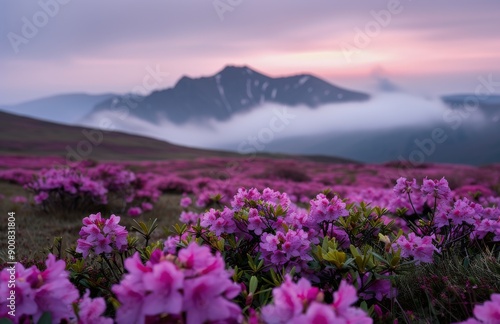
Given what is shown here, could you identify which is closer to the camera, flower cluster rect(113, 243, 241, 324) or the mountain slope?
flower cluster rect(113, 243, 241, 324)

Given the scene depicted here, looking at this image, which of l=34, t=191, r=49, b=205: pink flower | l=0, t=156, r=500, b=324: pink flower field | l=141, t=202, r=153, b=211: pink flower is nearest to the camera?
l=0, t=156, r=500, b=324: pink flower field

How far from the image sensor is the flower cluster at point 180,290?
121cm

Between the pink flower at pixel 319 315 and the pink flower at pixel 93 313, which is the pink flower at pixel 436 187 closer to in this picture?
the pink flower at pixel 319 315

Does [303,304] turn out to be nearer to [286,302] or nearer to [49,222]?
[286,302]

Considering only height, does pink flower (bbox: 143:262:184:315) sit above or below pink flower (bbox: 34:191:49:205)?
above

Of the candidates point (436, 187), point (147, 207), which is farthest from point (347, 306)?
point (147, 207)

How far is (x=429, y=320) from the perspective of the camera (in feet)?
6.67

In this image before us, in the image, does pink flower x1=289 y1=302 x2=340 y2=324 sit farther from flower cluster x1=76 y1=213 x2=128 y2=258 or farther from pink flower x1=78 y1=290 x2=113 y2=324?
flower cluster x1=76 y1=213 x2=128 y2=258

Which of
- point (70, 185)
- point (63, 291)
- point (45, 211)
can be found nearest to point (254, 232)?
point (63, 291)

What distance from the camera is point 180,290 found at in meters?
1.27

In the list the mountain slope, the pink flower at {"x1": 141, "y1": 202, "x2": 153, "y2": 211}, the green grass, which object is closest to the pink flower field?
the green grass

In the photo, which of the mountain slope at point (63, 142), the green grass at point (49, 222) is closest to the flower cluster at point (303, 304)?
the green grass at point (49, 222)

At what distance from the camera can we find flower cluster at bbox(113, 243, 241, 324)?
1.21 metres

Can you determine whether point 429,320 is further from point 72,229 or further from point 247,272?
point 72,229
